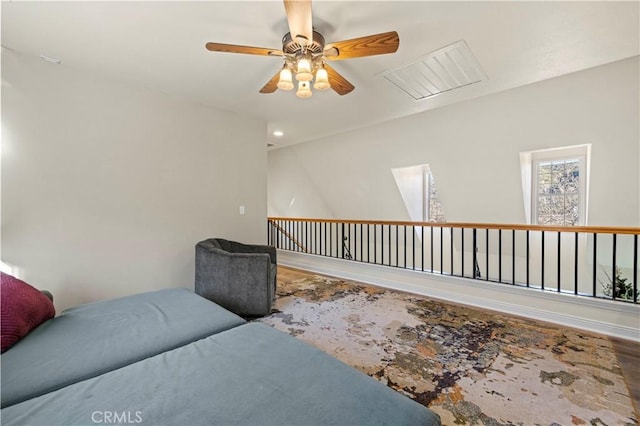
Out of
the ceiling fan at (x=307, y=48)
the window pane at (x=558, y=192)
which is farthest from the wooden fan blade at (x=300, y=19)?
the window pane at (x=558, y=192)

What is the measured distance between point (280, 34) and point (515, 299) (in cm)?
353

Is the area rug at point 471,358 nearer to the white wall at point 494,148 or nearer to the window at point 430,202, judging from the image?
the white wall at point 494,148

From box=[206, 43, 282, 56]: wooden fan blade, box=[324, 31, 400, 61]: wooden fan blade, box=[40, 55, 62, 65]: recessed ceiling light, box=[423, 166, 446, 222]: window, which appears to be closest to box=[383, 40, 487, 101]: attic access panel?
box=[324, 31, 400, 61]: wooden fan blade

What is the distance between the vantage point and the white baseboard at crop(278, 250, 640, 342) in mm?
2527

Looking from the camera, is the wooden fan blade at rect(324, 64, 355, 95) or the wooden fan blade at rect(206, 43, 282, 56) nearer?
the wooden fan blade at rect(206, 43, 282, 56)

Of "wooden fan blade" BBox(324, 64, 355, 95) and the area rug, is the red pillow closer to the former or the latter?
the area rug

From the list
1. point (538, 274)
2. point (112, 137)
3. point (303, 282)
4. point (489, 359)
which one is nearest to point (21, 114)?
point (112, 137)

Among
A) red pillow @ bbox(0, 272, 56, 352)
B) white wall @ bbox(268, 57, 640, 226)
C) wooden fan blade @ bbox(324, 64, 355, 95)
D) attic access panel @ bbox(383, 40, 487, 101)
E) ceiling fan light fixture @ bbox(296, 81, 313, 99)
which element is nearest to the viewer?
red pillow @ bbox(0, 272, 56, 352)

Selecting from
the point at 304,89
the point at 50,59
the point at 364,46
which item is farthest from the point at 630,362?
the point at 50,59

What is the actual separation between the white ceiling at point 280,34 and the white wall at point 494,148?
46 centimetres

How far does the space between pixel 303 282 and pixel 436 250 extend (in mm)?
3110

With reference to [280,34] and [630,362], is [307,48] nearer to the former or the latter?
[280,34]

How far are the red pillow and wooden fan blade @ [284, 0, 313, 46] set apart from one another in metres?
2.09

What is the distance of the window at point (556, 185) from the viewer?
3949mm
